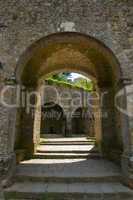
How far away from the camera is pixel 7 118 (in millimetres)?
4250

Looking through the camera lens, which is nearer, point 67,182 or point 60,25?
point 67,182

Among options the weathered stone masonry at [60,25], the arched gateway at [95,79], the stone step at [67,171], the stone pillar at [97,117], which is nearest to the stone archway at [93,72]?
the arched gateway at [95,79]

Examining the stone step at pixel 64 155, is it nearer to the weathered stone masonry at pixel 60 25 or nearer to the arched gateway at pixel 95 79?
the arched gateway at pixel 95 79

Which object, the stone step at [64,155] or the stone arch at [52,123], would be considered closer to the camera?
the stone step at [64,155]

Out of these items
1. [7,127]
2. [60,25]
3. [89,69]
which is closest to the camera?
[7,127]

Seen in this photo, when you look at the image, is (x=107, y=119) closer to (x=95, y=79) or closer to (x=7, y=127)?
(x=95, y=79)

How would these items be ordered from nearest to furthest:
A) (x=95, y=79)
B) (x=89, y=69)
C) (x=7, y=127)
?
1. (x=7, y=127)
2. (x=95, y=79)
3. (x=89, y=69)

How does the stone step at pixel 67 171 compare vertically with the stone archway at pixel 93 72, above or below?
below

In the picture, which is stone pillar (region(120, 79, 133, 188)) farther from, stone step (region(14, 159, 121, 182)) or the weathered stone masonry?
stone step (region(14, 159, 121, 182))

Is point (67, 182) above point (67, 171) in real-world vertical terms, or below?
below

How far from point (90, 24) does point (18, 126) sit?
3658mm

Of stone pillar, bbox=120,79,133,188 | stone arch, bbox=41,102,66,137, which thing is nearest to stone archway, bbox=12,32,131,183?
stone pillar, bbox=120,79,133,188

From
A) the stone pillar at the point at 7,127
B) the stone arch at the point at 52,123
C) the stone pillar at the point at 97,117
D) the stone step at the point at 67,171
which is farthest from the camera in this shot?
the stone arch at the point at 52,123

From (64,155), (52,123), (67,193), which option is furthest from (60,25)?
(52,123)
